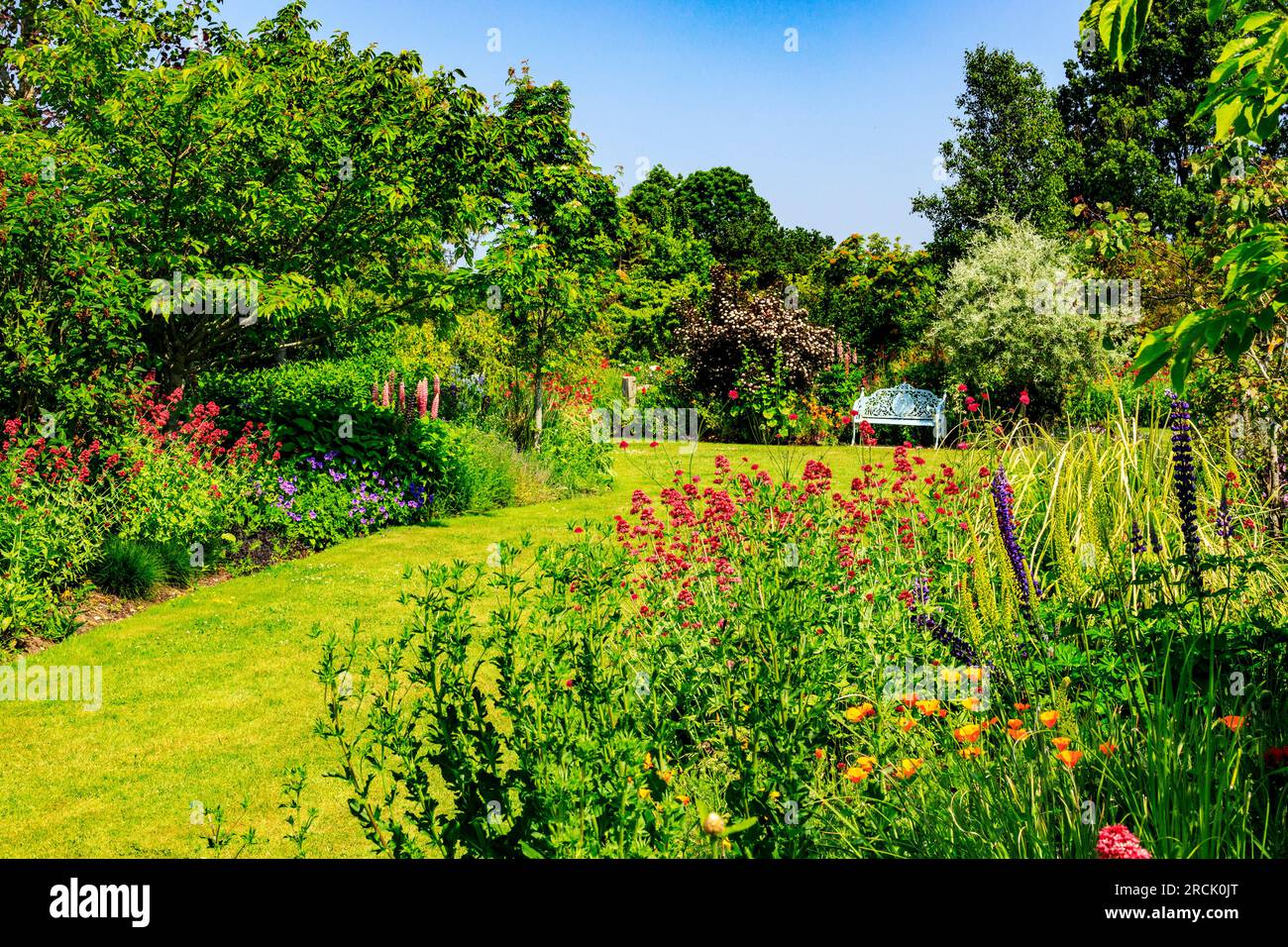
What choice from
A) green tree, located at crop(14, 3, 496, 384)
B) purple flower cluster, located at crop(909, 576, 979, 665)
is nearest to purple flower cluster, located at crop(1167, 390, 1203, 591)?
purple flower cluster, located at crop(909, 576, 979, 665)

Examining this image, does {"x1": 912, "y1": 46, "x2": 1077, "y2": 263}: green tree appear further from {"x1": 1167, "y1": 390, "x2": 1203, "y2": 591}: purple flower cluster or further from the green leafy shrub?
{"x1": 1167, "y1": 390, "x2": 1203, "y2": 591}: purple flower cluster

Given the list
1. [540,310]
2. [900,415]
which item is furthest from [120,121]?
[900,415]

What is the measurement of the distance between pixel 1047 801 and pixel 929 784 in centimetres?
47

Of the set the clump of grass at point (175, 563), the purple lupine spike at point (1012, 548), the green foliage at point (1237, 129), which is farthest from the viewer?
the clump of grass at point (175, 563)

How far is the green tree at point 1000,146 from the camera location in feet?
83.8

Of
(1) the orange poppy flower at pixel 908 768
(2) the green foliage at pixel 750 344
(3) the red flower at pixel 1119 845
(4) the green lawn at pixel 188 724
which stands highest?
(2) the green foliage at pixel 750 344

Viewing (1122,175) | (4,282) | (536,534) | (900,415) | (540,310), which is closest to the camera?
(4,282)

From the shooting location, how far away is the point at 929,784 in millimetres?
3113

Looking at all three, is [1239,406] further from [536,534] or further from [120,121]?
[120,121]

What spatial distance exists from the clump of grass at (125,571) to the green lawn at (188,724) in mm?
242

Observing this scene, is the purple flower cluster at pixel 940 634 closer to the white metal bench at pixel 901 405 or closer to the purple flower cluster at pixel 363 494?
the purple flower cluster at pixel 363 494

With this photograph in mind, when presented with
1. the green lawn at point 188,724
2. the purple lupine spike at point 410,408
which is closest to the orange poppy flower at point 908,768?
the green lawn at point 188,724

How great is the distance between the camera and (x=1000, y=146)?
A: 1028 inches
